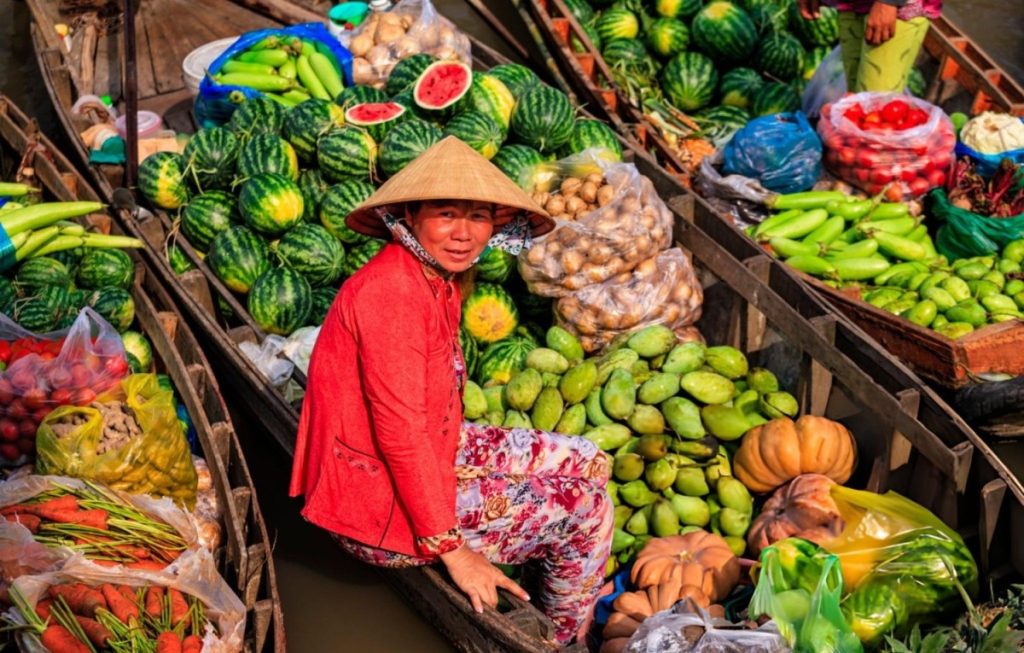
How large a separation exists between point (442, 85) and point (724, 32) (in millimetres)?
2363

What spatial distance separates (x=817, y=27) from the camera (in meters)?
6.90

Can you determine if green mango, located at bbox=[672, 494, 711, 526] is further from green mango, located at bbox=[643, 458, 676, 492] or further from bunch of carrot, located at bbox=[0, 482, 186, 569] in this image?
bunch of carrot, located at bbox=[0, 482, 186, 569]

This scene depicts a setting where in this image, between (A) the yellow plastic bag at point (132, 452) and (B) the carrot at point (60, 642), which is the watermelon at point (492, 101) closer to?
(A) the yellow plastic bag at point (132, 452)

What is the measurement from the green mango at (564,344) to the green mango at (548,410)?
332 mm

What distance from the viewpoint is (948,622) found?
3092mm

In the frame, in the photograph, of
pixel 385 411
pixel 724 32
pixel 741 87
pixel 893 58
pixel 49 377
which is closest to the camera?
pixel 385 411

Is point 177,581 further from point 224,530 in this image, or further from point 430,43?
point 430,43

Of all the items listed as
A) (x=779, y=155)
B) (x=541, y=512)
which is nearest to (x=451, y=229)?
(x=541, y=512)

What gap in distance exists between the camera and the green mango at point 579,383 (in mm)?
4047

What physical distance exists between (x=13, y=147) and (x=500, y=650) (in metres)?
4.22

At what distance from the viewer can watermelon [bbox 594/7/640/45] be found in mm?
6997

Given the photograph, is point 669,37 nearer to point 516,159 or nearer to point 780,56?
point 780,56

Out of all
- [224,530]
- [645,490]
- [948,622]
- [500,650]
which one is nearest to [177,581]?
[224,530]

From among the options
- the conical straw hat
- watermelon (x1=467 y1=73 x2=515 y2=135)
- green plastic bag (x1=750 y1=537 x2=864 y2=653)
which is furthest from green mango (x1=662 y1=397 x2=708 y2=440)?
watermelon (x1=467 y1=73 x2=515 y2=135)
